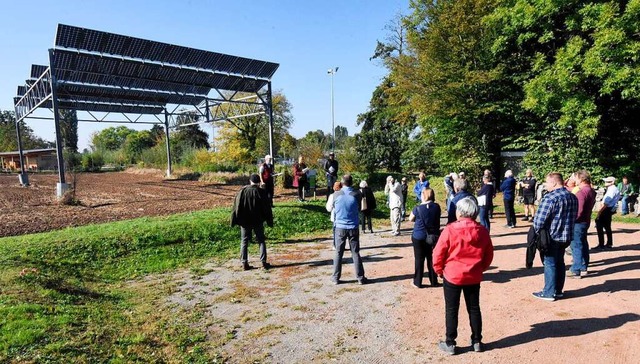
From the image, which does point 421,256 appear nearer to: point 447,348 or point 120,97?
point 447,348

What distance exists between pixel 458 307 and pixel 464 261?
0.51m

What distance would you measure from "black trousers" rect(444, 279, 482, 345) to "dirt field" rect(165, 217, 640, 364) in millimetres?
228

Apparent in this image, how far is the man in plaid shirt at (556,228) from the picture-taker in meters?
5.22

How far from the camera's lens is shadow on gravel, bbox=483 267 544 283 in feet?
21.0

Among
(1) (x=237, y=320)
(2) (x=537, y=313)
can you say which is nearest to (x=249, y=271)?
(1) (x=237, y=320)

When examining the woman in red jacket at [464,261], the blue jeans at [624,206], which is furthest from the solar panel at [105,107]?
the blue jeans at [624,206]

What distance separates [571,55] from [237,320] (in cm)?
1493

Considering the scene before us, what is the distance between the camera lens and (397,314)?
204 inches

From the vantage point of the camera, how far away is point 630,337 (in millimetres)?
4164

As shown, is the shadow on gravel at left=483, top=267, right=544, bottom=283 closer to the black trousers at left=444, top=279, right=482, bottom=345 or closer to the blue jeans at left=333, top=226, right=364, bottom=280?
the blue jeans at left=333, top=226, right=364, bottom=280

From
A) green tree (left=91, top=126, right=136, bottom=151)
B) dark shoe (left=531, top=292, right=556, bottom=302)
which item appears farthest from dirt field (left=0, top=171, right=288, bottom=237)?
green tree (left=91, top=126, right=136, bottom=151)

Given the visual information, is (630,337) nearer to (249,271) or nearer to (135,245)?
(249,271)

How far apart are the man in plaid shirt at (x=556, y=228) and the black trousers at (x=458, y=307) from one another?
198 centimetres

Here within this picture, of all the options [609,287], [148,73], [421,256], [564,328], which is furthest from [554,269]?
[148,73]
